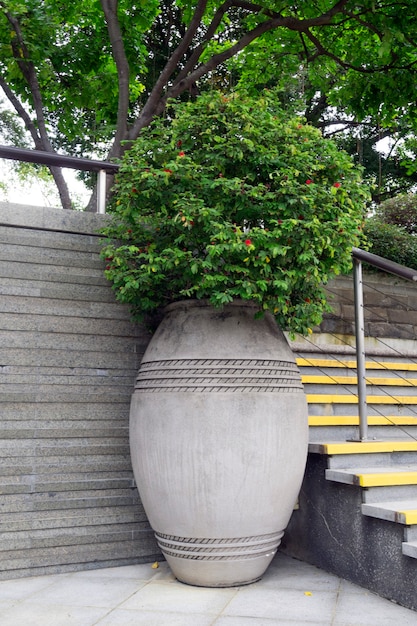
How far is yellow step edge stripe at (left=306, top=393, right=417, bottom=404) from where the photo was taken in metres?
3.60

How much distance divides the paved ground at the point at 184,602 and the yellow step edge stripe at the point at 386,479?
18.0 inches

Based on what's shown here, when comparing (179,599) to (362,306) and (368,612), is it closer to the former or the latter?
(368,612)

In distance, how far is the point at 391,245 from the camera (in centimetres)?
629

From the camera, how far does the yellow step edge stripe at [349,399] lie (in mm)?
3603

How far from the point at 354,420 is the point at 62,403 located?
1.60 m

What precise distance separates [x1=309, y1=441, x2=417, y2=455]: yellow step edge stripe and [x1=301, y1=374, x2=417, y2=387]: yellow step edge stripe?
69 centimetres

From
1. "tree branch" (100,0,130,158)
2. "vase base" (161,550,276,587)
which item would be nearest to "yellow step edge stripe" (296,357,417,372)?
"vase base" (161,550,276,587)

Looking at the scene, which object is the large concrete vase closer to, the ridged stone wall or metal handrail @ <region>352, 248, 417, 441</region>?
the ridged stone wall

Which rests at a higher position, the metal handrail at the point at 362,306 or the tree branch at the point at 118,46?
the tree branch at the point at 118,46

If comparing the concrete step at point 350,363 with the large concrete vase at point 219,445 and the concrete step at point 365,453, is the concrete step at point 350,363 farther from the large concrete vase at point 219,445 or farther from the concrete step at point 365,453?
the large concrete vase at point 219,445

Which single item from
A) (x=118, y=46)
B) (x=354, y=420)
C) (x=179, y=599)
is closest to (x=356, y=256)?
(x=354, y=420)

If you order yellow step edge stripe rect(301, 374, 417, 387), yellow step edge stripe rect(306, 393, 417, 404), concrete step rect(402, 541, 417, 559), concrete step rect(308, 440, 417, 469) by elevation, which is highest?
yellow step edge stripe rect(301, 374, 417, 387)

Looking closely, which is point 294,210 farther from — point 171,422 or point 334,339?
point 334,339

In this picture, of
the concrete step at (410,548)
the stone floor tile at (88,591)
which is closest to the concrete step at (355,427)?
the concrete step at (410,548)
